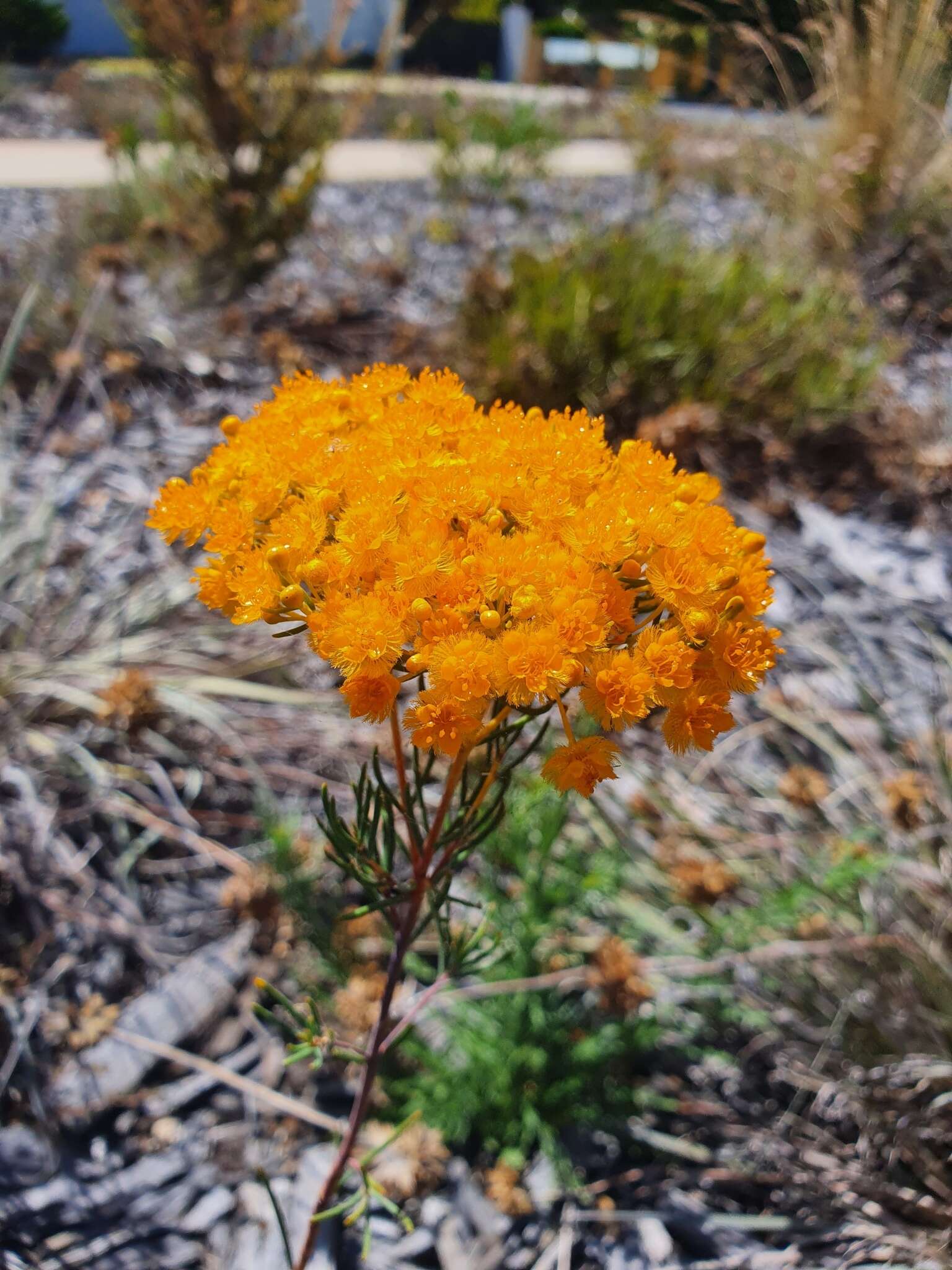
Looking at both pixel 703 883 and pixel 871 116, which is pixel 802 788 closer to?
pixel 703 883

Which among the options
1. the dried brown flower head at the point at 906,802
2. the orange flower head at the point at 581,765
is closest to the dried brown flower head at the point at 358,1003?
the orange flower head at the point at 581,765

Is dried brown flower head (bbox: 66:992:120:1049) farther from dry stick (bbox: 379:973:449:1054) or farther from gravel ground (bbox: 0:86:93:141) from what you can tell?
gravel ground (bbox: 0:86:93:141)

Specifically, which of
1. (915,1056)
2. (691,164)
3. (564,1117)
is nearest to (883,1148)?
(915,1056)

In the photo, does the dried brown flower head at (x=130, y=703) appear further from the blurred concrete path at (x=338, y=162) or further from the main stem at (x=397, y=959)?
the blurred concrete path at (x=338, y=162)

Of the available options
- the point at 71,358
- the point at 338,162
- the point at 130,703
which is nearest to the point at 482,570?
the point at 130,703

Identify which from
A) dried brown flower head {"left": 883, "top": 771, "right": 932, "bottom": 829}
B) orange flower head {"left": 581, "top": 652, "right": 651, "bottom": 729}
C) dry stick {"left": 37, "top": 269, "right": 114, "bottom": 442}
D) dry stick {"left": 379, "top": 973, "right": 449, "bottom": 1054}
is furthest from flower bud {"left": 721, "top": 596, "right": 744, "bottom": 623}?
dry stick {"left": 37, "top": 269, "right": 114, "bottom": 442}

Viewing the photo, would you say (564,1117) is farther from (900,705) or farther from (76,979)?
(900,705)
